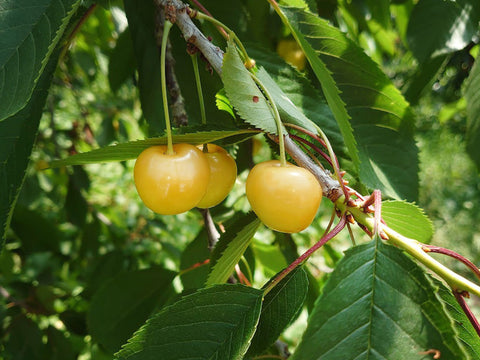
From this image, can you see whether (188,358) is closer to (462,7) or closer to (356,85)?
(356,85)

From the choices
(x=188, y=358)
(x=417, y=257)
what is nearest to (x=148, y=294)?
(x=188, y=358)

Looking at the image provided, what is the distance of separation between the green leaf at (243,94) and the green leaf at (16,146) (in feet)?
1.12

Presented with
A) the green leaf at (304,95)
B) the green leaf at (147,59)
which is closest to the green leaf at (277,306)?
the green leaf at (304,95)

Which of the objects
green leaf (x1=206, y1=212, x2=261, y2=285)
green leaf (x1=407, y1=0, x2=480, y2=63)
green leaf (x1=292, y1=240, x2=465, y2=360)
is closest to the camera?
green leaf (x1=292, y1=240, x2=465, y2=360)

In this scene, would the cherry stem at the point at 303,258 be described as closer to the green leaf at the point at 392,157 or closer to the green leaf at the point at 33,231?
the green leaf at the point at 392,157

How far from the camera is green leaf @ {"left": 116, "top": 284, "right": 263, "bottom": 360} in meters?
0.51

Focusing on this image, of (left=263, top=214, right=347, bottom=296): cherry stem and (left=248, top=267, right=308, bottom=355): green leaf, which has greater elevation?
(left=263, top=214, right=347, bottom=296): cherry stem

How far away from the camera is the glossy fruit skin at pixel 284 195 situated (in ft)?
1.75

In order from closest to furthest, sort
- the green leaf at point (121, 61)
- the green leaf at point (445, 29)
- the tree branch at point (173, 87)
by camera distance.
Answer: the tree branch at point (173, 87) → the green leaf at point (445, 29) → the green leaf at point (121, 61)

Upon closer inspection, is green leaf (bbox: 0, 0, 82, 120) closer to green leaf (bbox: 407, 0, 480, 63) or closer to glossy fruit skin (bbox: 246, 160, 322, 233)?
glossy fruit skin (bbox: 246, 160, 322, 233)

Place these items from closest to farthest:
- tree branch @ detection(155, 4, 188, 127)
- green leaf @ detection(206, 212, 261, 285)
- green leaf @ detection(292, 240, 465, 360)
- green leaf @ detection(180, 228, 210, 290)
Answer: green leaf @ detection(292, 240, 465, 360)
green leaf @ detection(206, 212, 261, 285)
tree branch @ detection(155, 4, 188, 127)
green leaf @ detection(180, 228, 210, 290)

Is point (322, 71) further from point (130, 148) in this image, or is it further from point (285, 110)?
point (130, 148)

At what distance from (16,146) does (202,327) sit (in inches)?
16.6

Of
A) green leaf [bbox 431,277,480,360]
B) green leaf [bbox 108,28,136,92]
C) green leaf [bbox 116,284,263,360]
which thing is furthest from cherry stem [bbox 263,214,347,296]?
green leaf [bbox 108,28,136,92]
